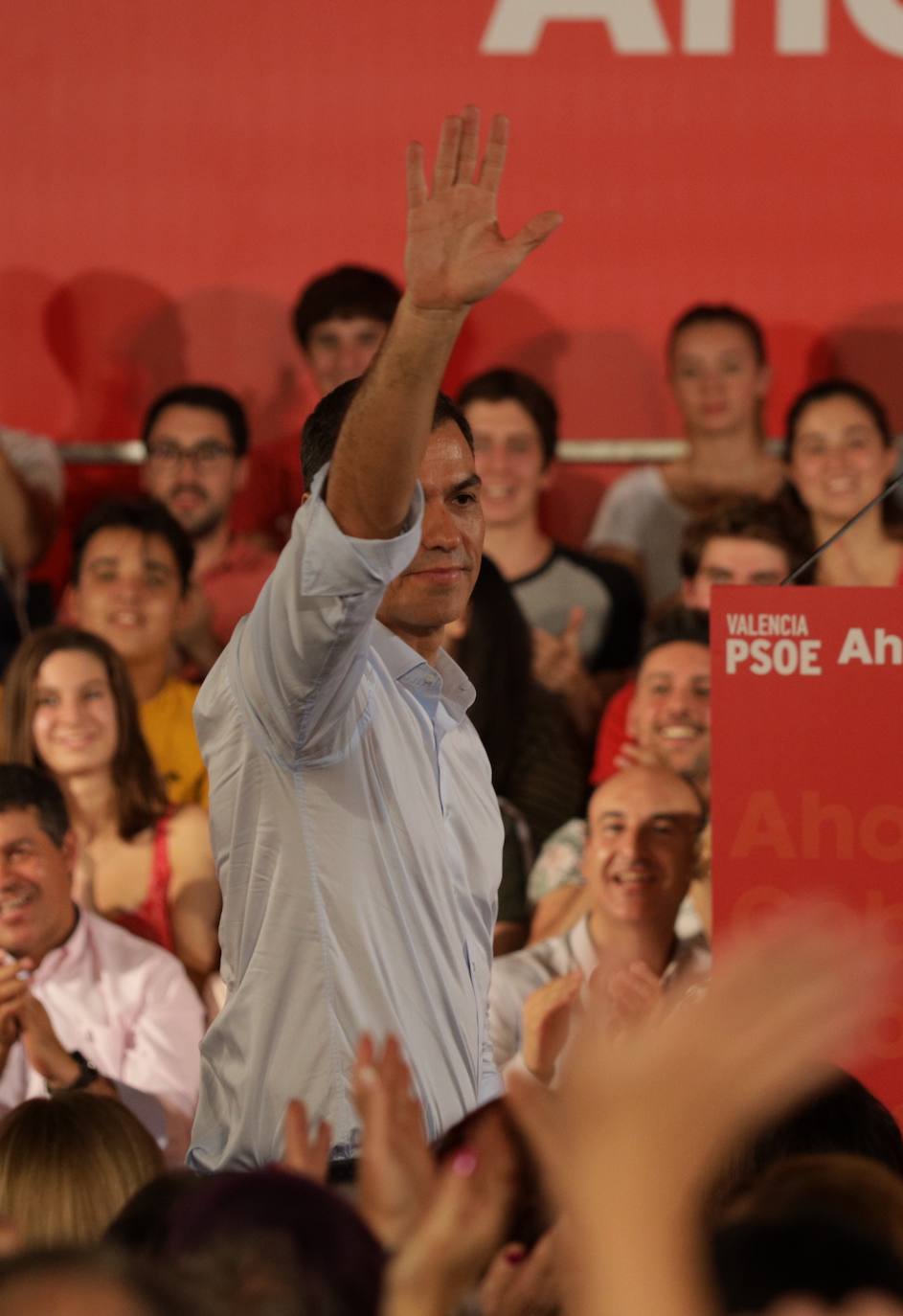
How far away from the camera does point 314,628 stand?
1.91m

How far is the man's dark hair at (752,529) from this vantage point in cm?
496

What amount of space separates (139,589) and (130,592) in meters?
0.02

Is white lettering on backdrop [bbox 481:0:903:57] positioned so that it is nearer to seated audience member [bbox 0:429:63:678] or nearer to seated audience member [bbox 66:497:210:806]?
seated audience member [bbox 0:429:63:678]

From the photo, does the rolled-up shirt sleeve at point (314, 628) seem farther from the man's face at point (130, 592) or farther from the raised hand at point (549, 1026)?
the man's face at point (130, 592)

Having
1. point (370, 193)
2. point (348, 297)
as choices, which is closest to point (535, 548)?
point (348, 297)

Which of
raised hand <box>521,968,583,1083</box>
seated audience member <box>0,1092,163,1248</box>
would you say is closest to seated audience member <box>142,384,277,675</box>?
raised hand <box>521,968,583,1083</box>

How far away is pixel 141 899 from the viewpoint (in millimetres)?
4508

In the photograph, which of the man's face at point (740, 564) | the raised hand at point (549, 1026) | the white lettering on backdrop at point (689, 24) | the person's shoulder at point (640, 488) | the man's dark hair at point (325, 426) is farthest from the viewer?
the white lettering on backdrop at point (689, 24)

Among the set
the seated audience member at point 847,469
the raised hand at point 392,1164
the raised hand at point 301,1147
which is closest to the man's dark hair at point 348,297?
the seated audience member at point 847,469

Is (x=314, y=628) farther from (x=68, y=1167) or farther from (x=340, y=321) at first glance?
(x=340, y=321)

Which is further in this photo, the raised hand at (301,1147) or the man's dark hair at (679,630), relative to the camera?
the man's dark hair at (679,630)

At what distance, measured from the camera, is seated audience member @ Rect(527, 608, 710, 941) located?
4.44 m

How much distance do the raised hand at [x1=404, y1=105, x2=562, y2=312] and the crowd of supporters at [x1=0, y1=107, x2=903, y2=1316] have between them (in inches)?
11.1

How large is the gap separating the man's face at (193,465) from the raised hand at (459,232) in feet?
12.3
